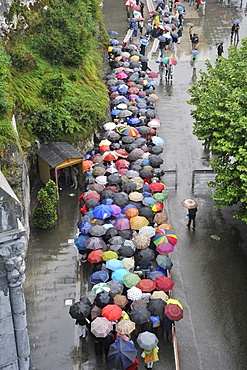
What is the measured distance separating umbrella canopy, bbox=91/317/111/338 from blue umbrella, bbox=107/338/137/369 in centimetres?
56

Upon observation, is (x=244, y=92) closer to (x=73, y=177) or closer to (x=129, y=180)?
(x=129, y=180)

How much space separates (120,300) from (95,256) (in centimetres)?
242

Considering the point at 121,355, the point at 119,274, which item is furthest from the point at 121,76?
the point at 121,355

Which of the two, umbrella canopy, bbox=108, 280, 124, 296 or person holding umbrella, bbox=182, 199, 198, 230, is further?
person holding umbrella, bbox=182, 199, 198, 230

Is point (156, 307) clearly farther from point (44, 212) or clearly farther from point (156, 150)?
point (156, 150)

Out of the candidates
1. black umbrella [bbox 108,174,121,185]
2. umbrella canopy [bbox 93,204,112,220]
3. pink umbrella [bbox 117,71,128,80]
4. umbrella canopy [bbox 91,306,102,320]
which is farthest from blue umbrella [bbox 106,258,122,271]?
pink umbrella [bbox 117,71,128,80]

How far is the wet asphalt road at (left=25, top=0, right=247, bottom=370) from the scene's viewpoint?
59.4 feet

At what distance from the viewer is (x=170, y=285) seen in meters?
18.6

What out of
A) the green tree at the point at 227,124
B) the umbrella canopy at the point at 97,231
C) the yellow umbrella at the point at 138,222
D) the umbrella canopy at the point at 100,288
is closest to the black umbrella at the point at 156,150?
the green tree at the point at 227,124

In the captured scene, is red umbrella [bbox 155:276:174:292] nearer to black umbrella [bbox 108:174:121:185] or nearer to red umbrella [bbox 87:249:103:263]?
red umbrella [bbox 87:249:103:263]

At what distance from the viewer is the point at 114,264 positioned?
19.1 meters

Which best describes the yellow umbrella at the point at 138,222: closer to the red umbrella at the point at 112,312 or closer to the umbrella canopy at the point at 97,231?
the umbrella canopy at the point at 97,231

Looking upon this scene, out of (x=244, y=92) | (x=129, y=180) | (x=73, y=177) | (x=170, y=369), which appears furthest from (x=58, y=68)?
(x=170, y=369)

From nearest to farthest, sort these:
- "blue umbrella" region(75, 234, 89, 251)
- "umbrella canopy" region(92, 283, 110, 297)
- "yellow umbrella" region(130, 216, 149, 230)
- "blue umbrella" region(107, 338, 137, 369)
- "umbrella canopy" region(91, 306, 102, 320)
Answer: "blue umbrella" region(107, 338, 137, 369) < "umbrella canopy" region(91, 306, 102, 320) < "umbrella canopy" region(92, 283, 110, 297) < "blue umbrella" region(75, 234, 89, 251) < "yellow umbrella" region(130, 216, 149, 230)
